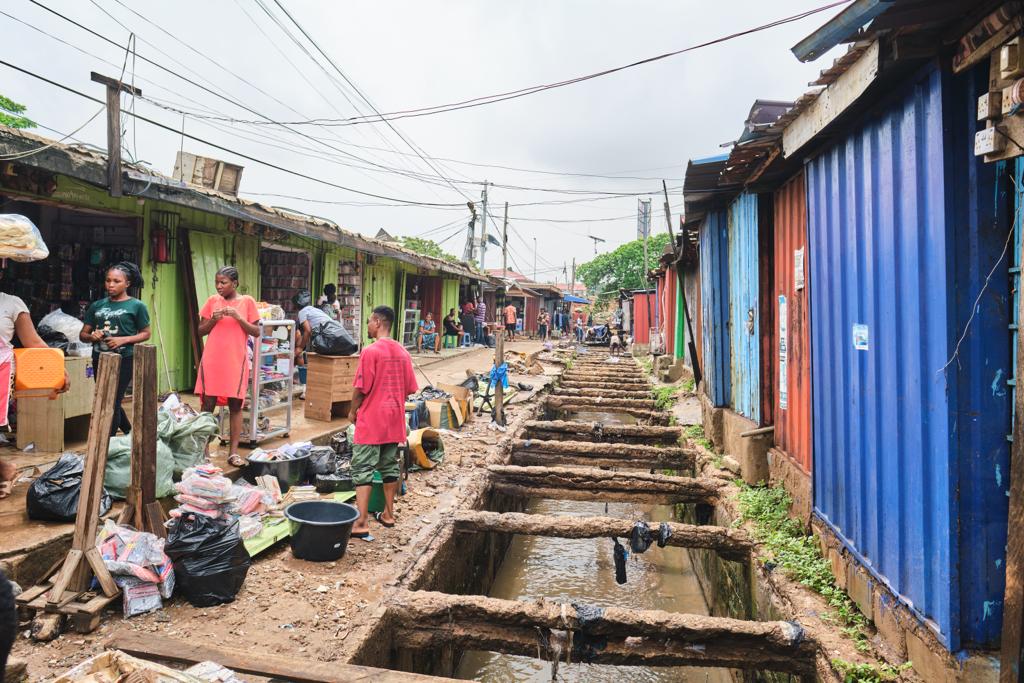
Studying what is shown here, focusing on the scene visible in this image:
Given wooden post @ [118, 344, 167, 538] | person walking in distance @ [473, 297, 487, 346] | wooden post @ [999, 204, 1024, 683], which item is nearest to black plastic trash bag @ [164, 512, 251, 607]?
wooden post @ [118, 344, 167, 538]

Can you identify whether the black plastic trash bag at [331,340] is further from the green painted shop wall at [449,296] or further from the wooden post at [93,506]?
the green painted shop wall at [449,296]

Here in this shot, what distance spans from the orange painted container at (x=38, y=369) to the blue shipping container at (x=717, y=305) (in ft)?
22.6

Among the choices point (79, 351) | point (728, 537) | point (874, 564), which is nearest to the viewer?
point (874, 564)

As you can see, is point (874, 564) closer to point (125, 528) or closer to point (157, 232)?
point (125, 528)

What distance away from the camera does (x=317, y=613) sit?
11.5ft

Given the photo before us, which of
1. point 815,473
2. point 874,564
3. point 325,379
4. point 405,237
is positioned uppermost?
point 405,237

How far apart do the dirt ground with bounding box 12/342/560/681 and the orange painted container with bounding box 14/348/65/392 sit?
5.13 feet

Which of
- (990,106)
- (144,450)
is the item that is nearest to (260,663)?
(144,450)

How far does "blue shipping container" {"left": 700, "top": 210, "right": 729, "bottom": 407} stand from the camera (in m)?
7.89

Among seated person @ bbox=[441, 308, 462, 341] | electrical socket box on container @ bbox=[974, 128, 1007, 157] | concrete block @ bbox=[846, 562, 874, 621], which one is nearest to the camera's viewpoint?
electrical socket box on container @ bbox=[974, 128, 1007, 157]

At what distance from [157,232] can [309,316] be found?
2008 millimetres

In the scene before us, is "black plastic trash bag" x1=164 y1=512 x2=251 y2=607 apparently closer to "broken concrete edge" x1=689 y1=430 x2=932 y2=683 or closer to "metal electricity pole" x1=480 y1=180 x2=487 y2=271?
"broken concrete edge" x1=689 y1=430 x2=932 y2=683

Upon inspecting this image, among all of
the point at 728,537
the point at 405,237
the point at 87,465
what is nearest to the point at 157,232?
the point at 87,465

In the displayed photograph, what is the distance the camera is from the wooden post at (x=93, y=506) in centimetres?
327
